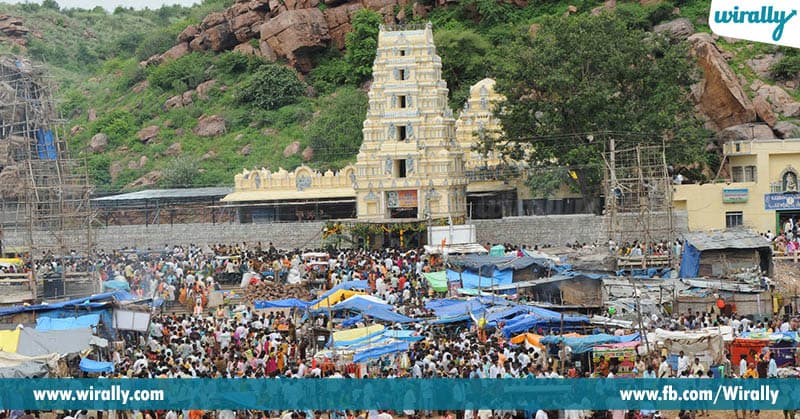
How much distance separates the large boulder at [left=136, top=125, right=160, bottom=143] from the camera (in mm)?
76938

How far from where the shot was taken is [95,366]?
92.4 feet

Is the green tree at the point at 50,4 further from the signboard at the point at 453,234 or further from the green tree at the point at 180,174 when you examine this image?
the signboard at the point at 453,234

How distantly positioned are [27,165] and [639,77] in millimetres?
25025

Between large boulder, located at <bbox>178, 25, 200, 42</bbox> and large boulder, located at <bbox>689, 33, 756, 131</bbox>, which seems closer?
large boulder, located at <bbox>689, 33, 756, 131</bbox>

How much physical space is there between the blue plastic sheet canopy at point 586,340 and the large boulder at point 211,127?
A: 49648 millimetres

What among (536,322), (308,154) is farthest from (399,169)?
(536,322)

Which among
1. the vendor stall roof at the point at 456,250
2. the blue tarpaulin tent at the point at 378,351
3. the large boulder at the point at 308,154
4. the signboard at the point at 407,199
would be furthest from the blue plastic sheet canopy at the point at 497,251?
the large boulder at the point at 308,154

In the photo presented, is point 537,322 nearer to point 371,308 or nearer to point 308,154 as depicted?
point 371,308

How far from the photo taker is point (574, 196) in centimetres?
5709

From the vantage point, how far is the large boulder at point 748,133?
5800cm

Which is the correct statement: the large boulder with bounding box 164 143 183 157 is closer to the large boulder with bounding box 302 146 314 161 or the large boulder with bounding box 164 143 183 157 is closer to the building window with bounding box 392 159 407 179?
the large boulder with bounding box 302 146 314 161

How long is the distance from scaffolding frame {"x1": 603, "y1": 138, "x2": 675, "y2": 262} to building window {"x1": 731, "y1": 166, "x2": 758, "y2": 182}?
23.9 ft

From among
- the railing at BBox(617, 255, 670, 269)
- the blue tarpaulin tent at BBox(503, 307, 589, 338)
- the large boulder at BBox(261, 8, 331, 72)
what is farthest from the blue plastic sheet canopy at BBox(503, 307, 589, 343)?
the large boulder at BBox(261, 8, 331, 72)

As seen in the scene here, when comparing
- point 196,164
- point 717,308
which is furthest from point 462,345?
point 196,164
